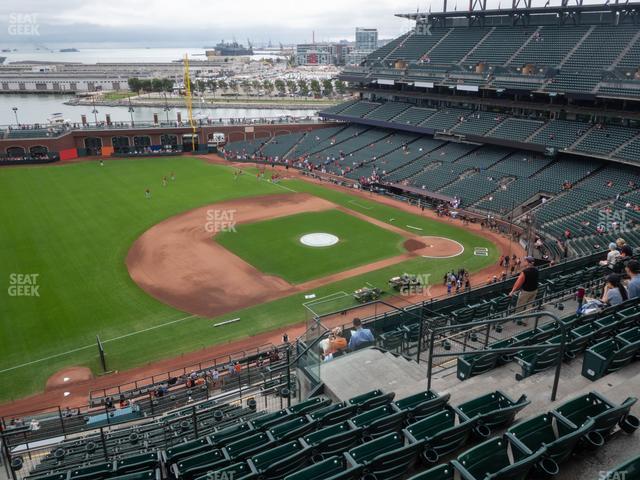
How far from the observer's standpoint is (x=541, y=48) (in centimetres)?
5541

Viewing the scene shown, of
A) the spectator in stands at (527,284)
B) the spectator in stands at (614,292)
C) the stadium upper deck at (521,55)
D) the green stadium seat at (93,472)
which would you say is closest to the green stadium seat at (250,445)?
the green stadium seat at (93,472)

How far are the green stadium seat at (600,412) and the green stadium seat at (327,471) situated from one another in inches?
145

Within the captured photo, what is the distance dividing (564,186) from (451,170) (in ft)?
40.0

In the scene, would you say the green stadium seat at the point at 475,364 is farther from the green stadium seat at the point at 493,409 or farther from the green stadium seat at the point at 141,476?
the green stadium seat at the point at 141,476

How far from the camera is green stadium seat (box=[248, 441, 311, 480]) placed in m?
7.98

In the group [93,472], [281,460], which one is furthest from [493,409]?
[93,472]

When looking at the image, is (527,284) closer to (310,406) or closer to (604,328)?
(604,328)

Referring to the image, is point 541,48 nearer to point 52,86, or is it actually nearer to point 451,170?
point 451,170

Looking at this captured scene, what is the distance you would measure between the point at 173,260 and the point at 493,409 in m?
30.4

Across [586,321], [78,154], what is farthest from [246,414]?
[78,154]

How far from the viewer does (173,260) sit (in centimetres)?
3606

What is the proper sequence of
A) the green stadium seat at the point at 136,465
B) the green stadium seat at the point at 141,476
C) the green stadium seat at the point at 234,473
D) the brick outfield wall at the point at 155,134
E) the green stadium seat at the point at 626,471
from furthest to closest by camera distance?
the brick outfield wall at the point at 155,134
the green stadium seat at the point at 136,465
the green stadium seat at the point at 141,476
the green stadium seat at the point at 234,473
the green stadium seat at the point at 626,471

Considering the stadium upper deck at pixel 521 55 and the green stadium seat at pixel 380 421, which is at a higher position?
the stadium upper deck at pixel 521 55

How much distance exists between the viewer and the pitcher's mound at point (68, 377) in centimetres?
2269
